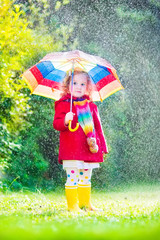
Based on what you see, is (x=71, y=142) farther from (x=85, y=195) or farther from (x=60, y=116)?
(x=85, y=195)

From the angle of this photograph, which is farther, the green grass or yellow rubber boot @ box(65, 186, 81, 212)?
yellow rubber boot @ box(65, 186, 81, 212)

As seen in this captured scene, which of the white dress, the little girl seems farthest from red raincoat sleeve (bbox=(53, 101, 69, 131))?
the white dress

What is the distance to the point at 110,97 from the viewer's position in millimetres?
8492

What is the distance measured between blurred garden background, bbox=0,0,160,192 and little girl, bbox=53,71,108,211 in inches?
115

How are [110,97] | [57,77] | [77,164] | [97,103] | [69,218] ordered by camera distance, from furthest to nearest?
[110,97]
[97,103]
[57,77]
[77,164]
[69,218]

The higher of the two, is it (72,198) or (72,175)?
(72,175)

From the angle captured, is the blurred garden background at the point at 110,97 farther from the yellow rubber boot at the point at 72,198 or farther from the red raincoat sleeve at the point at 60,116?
the yellow rubber boot at the point at 72,198

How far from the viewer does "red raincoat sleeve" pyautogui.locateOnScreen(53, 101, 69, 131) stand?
12.8 feet

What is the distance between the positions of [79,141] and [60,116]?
300mm

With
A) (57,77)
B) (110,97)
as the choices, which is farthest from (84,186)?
(110,97)

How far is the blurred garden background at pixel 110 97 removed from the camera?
7773 millimetres

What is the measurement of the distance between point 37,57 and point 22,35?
921 millimetres

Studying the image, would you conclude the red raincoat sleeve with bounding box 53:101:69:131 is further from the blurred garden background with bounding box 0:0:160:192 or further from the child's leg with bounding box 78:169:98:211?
the blurred garden background with bounding box 0:0:160:192

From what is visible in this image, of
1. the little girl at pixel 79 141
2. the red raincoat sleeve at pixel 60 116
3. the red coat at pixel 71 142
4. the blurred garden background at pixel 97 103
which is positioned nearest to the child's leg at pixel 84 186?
the little girl at pixel 79 141
